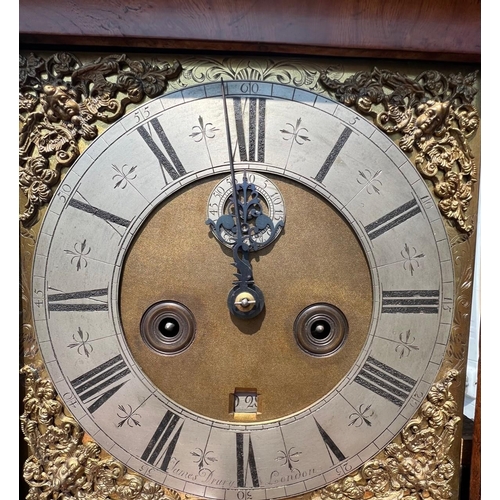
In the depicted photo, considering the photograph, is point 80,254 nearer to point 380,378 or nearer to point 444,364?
point 380,378

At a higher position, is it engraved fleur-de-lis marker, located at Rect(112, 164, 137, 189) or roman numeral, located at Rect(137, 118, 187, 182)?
roman numeral, located at Rect(137, 118, 187, 182)

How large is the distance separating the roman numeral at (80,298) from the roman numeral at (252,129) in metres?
0.59

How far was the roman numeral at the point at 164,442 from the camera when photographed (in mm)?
1375

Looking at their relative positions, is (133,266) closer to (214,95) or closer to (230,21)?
(214,95)

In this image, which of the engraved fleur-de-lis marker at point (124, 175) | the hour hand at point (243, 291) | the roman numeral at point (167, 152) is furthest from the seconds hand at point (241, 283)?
the engraved fleur-de-lis marker at point (124, 175)

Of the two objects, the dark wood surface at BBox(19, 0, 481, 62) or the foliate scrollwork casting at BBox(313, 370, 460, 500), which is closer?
the dark wood surface at BBox(19, 0, 481, 62)

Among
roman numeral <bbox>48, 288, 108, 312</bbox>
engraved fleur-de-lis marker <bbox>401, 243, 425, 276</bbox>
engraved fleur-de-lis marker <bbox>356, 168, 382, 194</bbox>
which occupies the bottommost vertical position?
roman numeral <bbox>48, 288, 108, 312</bbox>

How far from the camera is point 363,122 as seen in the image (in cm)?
138

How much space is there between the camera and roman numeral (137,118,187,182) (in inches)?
53.9

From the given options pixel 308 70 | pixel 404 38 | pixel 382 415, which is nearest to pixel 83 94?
pixel 308 70

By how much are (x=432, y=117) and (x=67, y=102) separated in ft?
3.55

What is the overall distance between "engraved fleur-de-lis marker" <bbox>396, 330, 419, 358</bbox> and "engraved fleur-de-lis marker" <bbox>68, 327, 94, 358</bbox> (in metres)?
0.92

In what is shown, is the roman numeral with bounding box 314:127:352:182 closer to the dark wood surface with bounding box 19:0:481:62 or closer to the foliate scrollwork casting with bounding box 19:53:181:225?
the dark wood surface with bounding box 19:0:481:62

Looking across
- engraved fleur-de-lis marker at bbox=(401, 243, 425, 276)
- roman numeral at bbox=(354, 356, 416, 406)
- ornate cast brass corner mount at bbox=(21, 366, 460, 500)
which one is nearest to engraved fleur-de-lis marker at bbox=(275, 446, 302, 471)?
ornate cast brass corner mount at bbox=(21, 366, 460, 500)
